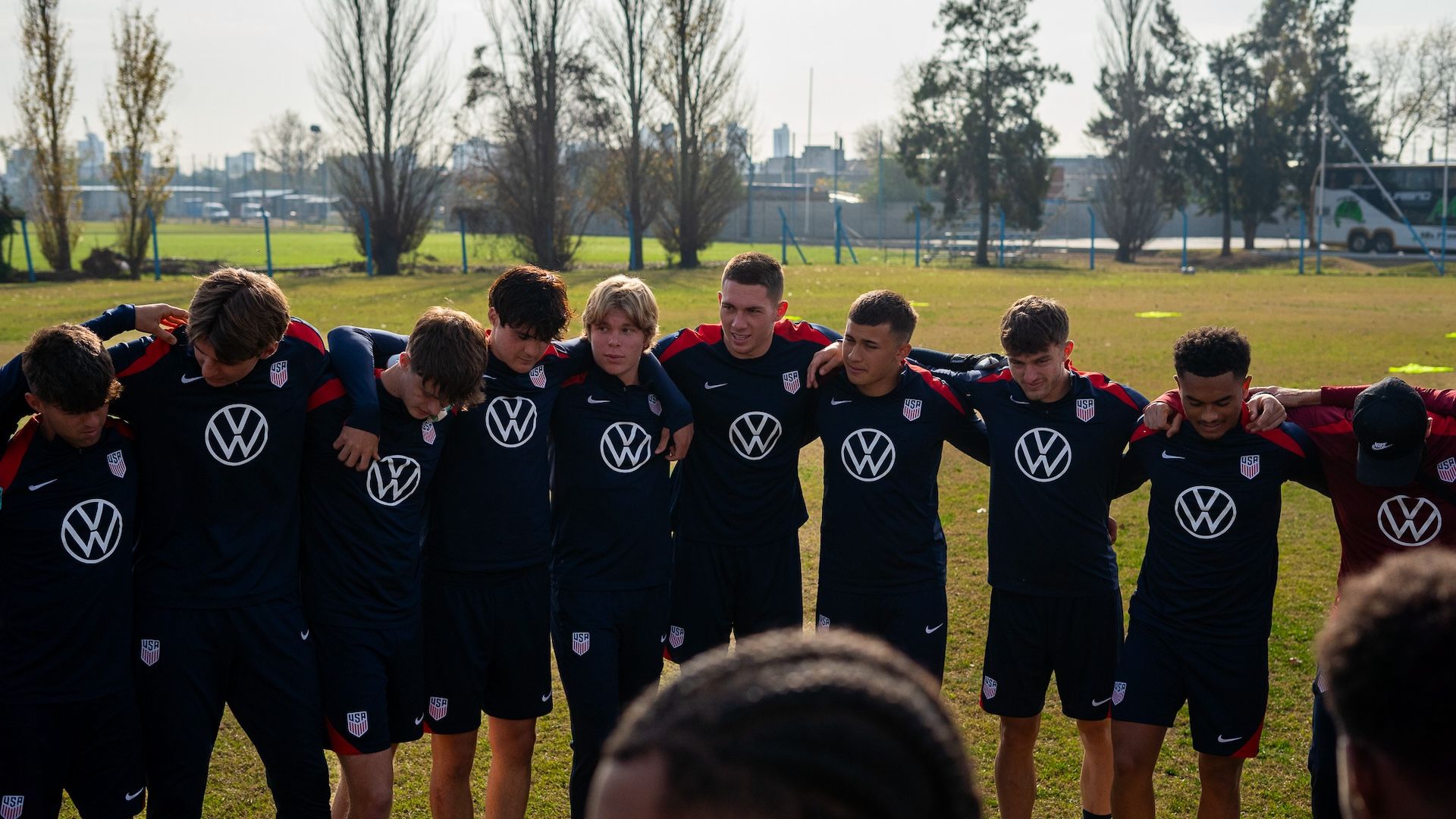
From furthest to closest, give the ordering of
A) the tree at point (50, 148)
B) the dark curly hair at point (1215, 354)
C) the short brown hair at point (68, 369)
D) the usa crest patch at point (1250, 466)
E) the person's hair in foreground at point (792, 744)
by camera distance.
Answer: the tree at point (50, 148), the usa crest patch at point (1250, 466), the dark curly hair at point (1215, 354), the short brown hair at point (68, 369), the person's hair in foreground at point (792, 744)

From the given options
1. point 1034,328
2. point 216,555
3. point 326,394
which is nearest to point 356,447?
point 326,394

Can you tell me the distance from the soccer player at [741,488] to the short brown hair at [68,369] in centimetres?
254

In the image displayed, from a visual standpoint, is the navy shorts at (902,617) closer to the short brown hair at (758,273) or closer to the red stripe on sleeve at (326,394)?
the short brown hair at (758,273)

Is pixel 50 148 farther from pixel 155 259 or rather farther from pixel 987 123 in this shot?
pixel 987 123

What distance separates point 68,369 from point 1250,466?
176 inches

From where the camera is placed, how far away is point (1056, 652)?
4.98 metres

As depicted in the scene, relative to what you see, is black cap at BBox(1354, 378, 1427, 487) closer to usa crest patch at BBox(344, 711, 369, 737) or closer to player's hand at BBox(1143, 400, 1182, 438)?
player's hand at BBox(1143, 400, 1182, 438)

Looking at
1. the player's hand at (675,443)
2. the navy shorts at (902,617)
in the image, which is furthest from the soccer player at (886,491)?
the player's hand at (675,443)

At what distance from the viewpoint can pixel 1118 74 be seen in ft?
168

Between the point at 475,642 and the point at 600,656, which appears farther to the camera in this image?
the point at 600,656

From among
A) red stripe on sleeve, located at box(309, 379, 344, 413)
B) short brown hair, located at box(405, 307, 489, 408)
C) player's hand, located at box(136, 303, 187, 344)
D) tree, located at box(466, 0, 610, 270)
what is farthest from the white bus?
player's hand, located at box(136, 303, 187, 344)

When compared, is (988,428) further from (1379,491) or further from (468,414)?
(468,414)

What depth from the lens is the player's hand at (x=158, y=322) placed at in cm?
420

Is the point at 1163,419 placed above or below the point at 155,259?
below
